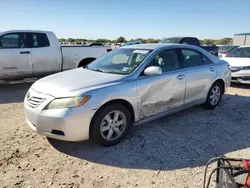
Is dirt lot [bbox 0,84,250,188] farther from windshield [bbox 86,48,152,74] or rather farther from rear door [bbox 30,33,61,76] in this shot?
rear door [bbox 30,33,61,76]

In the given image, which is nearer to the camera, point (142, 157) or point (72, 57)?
point (142, 157)

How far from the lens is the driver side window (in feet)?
13.5

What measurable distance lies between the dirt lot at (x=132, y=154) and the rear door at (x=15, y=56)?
279 centimetres

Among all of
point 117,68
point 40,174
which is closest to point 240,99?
point 117,68

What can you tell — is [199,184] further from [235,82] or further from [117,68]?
[235,82]

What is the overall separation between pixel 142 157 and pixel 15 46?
18.9ft

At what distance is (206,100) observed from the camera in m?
5.16

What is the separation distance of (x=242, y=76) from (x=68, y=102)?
6.39m

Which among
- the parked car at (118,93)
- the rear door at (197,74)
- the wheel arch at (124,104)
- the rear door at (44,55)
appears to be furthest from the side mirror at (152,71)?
the rear door at (44,55)

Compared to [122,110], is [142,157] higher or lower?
lower

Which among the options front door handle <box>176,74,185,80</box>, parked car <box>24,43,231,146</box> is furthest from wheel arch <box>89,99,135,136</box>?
front door handle <box>176,74,185,80</box>

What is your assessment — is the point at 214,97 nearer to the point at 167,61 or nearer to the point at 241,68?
the point at 167,61

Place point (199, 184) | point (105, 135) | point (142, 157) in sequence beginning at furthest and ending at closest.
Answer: point (105, 135) → point (142, 157) → point (199, 184)

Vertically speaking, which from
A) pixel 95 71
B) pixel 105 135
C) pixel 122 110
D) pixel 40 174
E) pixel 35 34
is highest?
pixel 35 34
